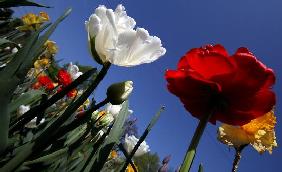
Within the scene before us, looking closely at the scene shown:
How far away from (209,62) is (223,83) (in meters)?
0.05

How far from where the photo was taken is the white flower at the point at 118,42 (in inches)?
36.5

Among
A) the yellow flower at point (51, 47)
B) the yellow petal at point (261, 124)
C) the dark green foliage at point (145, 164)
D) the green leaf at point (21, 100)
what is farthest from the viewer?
the yellow flower at point (51, 47)

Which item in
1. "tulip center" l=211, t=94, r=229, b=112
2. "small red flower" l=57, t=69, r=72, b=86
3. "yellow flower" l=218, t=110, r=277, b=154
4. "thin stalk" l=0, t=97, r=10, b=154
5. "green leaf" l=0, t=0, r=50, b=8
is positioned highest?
"small red flower" l=57, t=69, r=72, b=86

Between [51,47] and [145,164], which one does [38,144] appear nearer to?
[145,164]

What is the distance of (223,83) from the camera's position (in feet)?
2.97

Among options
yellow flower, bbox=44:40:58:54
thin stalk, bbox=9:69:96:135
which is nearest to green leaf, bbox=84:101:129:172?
thin stalk, bbox=9:69:96:135

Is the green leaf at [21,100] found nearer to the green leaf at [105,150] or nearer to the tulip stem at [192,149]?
the green leaf at [105,150]

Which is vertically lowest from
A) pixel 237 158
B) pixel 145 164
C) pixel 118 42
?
pixel 118 42

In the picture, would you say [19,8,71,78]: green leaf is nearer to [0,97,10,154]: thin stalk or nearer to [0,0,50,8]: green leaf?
[0,97,10,154]: thin stalk

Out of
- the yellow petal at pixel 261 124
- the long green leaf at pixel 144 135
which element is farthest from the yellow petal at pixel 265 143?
the long green leaf at pixel 144 135

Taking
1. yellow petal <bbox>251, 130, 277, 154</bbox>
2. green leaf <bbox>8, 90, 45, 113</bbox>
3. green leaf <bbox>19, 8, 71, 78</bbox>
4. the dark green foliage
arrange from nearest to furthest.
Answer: green leaf <bbox>19, 8, 71, 78</bbox> < green leaf <bbox>8, 90, 45, 113</bbox> < yellow petal <bbox>251, 130, 277, 154</bbox> < the dark green foliage

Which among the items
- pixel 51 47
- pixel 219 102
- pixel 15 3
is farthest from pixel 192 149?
pixel 51 47

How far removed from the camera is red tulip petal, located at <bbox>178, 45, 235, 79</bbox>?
0.89 metres

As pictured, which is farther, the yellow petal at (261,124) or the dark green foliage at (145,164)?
the dark green foliage at (145,164)
